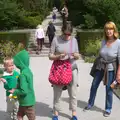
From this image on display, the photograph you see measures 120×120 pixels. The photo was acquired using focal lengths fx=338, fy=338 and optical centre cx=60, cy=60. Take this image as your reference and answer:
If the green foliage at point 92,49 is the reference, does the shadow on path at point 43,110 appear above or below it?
below

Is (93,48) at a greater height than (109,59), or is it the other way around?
(109,59)

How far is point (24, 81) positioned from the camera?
4.58 meters

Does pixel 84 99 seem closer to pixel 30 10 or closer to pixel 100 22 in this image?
pixel 100 22

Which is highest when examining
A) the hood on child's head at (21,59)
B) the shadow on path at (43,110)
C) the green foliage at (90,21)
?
the green foliage at (90,21)

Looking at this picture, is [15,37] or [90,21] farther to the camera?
[90,21]

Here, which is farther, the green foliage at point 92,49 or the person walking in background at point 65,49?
the green foliage at point 92,49

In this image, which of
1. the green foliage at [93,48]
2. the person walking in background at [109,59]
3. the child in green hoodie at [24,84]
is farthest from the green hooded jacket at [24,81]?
the green foliage at [93,48]

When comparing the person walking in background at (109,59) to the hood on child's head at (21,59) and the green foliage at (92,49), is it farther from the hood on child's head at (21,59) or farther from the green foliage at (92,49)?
the green foliage at (92,49)

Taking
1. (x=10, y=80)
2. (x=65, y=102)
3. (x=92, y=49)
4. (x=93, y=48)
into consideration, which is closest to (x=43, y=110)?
(x=65, y=102)

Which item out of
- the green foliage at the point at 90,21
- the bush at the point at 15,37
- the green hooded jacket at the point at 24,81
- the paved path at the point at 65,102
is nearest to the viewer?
the green hooded jacket at the point at 24,81

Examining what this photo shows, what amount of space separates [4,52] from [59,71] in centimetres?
959

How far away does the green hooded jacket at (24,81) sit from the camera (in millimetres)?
4590

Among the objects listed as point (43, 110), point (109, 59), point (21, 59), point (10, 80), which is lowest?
point (43, 110)

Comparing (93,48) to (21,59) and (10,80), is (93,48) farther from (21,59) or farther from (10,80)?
(21,59)
